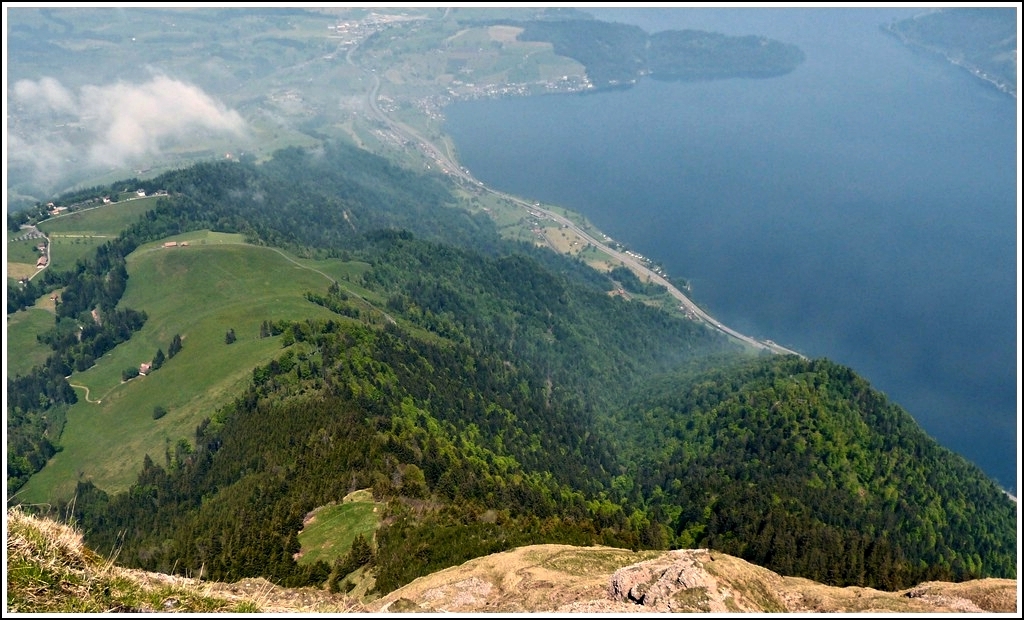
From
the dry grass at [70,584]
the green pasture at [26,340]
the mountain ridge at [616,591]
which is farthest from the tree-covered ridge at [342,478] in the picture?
the green pasture at [26,340]

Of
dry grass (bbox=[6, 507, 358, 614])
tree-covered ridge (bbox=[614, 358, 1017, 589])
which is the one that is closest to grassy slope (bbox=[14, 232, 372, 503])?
tree-covered ridge (bbox=[614, 358, 1017, 589])

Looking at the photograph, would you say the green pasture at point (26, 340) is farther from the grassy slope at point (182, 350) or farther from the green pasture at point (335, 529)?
the green pasture at point (335, 529)

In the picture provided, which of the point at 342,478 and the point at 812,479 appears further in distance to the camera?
the point at 812,479

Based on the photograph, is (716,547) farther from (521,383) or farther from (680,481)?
(521,383)

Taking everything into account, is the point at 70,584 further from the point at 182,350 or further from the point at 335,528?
the point at 182,350

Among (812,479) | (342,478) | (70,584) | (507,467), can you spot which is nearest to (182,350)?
(507,467)
